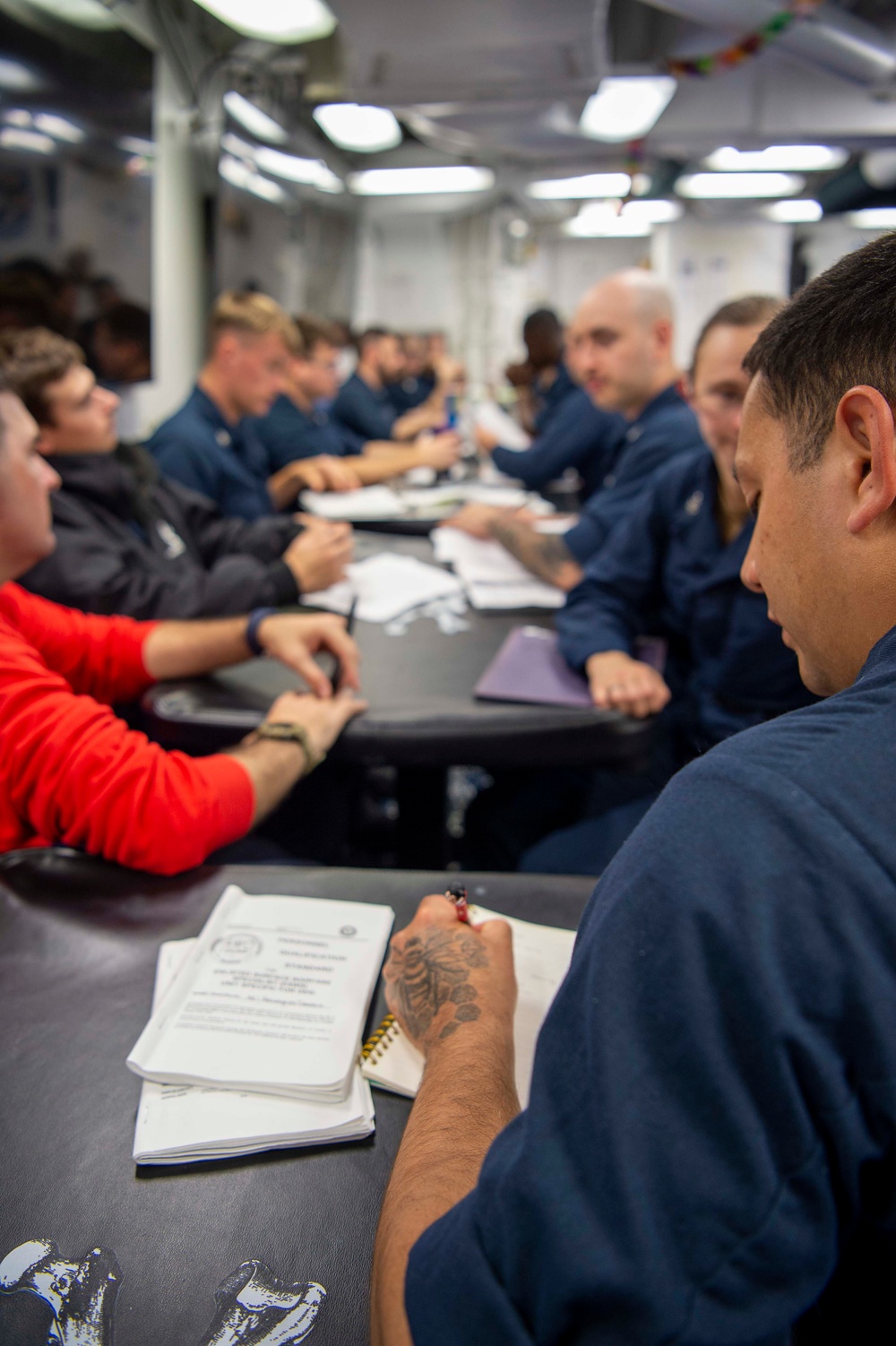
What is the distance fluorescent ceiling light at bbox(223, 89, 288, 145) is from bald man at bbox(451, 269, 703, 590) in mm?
2812

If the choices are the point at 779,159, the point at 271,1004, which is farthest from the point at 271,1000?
the point at 779,159

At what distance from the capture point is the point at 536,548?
2.44 m

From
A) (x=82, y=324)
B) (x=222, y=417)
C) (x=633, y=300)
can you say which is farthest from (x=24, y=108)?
(x=633, y=300)

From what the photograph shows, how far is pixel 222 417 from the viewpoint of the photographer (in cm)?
329

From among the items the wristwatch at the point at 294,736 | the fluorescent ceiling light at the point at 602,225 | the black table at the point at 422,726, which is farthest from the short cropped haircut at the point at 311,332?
the wristwatch at the point at 294,736

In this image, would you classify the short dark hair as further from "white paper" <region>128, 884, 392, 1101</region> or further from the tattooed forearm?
"white paper" <region>128, 884, 392, 1101</region>

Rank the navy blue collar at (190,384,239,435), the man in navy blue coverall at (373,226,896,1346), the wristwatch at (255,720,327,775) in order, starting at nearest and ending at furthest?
the man in navy blue coverall at (373,226,896,1346), the wristwatch at (255,720,327,775), the navy blue collar at (190,384,239,435)

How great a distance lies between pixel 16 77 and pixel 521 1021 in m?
3.07

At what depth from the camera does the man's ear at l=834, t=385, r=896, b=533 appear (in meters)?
0.51

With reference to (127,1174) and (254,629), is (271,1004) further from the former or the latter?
(254,629)

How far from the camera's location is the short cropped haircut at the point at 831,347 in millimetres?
532

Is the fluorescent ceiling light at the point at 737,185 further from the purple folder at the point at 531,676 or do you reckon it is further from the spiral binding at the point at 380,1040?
the spiral binding at the point at 380,1040

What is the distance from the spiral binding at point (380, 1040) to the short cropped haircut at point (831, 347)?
577 millimetres

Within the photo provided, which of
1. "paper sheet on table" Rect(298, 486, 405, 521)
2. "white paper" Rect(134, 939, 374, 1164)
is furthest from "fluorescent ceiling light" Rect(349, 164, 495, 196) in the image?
"white paper" Rect(134, 939, 374, 1164)
